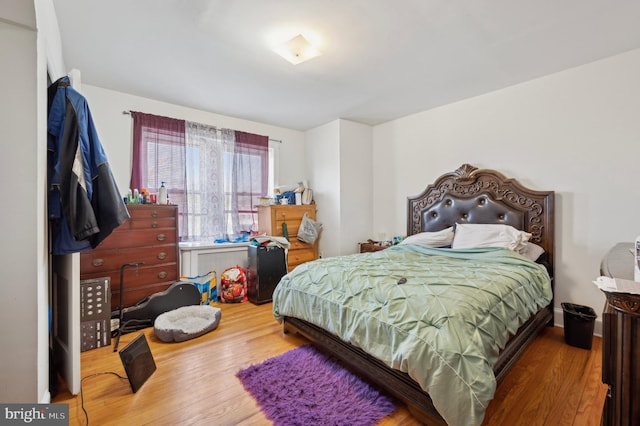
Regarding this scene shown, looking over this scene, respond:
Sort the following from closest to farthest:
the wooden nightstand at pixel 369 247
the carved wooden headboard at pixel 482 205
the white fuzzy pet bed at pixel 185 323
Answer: the white fuzzy pet bed at pixel 185 323, the carved wooden headboard at pixel 482 205, the wooden nightstand at pixel 369 247

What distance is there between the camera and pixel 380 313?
158cm

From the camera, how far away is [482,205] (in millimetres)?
3051

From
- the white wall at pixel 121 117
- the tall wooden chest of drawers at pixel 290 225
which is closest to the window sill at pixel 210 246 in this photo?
the tall wooden chest of drawers at pixel 290 225

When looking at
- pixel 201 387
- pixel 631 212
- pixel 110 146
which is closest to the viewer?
pixel 201 387

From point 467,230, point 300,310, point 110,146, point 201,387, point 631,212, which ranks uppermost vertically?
point 110,146

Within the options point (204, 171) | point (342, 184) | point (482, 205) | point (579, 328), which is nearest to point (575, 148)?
point (482, 205)

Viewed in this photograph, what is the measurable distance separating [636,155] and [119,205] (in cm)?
395

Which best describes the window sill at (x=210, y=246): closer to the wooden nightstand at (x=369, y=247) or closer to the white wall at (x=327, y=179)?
the white wall at (x=327, y=179)

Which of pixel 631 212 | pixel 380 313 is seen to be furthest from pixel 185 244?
pixel 631 212

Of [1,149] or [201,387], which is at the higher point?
[1,149]

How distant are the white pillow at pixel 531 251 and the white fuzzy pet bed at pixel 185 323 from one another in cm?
298

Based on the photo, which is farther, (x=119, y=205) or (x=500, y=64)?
(x=500, y=64)

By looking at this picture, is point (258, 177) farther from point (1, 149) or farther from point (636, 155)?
point (636, 155)

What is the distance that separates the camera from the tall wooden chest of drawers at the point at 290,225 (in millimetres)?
3867
